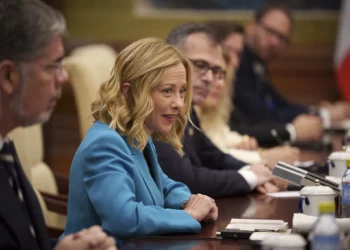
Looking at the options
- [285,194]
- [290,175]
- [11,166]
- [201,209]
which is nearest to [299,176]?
[290,175]

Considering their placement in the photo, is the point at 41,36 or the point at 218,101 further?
the point at 218,101

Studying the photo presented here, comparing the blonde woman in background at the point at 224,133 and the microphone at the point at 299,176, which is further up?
the microphone at the point at 299,176

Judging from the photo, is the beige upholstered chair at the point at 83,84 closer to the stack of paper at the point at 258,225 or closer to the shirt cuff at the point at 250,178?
the shirt cuff at the point at 250,178

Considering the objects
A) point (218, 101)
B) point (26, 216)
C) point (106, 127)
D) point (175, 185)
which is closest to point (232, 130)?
point (218, 101)

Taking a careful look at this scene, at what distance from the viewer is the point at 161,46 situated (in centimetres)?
274

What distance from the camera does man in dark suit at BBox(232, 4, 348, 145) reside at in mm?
6117

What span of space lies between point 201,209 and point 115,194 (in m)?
0.40

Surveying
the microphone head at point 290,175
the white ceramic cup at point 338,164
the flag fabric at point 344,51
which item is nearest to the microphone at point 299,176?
the microphone head at point 290,175

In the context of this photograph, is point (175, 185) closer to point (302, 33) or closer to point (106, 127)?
point (106, 127)

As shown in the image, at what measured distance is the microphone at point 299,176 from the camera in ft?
9.64

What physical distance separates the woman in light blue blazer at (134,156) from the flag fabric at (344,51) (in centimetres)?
543

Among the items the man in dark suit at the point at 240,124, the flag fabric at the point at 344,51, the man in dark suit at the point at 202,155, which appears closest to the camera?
the man in dark suit at the point at 202,155

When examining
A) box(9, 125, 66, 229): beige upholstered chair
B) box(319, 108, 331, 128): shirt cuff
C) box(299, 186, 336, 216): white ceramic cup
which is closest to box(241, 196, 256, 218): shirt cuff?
box(299, 186, 336, 216): white ceramic cup

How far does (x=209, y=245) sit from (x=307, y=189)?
1.43 ft
